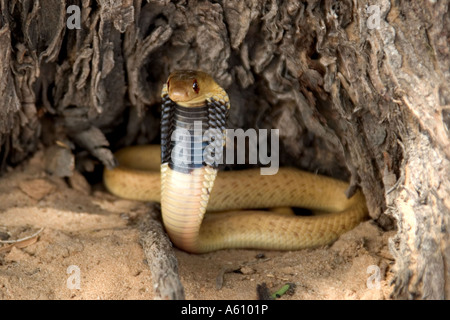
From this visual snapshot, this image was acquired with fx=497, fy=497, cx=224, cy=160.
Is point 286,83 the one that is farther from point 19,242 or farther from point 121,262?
point 19,242

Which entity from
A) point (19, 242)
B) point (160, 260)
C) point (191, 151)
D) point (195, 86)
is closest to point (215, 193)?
point (191, 151)

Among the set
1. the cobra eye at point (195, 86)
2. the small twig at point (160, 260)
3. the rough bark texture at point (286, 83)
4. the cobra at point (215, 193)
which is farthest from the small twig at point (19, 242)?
the cobra eye at point (195, 86)

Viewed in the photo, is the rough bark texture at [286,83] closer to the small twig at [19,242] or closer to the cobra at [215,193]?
the cobra at [215,193]

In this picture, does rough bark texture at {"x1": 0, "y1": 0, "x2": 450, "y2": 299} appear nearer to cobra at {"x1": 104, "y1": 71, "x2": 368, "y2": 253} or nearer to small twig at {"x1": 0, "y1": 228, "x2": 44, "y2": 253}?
cobra at {"x1": 104, "y1": 71, "x2": 368, "y2": 253}

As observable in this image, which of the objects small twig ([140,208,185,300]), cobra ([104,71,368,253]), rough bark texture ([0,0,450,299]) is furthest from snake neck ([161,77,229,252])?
rough bark texture ([0,0,450,299])

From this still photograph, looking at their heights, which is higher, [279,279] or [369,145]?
[369,145]

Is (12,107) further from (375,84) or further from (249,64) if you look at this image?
(375,84)
